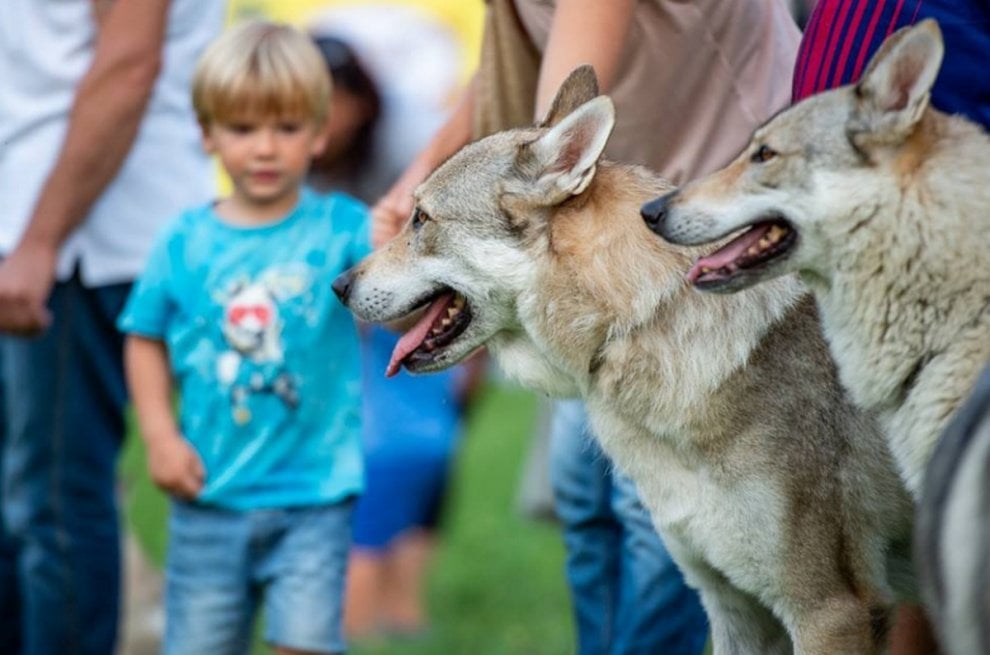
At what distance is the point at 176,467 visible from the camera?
505 centimetres

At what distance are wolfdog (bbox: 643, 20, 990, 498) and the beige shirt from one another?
0.79 m

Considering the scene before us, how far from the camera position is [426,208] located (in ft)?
14.6

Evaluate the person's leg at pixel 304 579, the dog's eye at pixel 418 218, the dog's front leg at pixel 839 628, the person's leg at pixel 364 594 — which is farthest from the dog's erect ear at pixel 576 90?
the person's leg at pixel 364 594

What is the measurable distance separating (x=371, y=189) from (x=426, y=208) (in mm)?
4776

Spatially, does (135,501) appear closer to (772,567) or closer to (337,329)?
(337,329)

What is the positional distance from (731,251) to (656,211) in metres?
0.19

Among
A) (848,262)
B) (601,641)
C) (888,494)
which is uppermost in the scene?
(848,262)

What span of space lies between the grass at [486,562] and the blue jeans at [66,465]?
1.56m

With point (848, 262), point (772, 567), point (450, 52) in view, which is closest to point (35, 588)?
point (772, 567)

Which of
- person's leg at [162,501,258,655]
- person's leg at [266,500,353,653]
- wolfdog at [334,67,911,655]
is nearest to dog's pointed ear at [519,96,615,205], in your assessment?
wolfdog at [334,67,911,655]

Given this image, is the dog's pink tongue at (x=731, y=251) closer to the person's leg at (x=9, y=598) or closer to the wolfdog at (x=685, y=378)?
the wolfdog at (x=685, y=378)

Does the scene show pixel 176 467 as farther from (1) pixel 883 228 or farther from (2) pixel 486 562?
(2) pixel 486 562

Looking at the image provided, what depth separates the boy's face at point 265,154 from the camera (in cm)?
516

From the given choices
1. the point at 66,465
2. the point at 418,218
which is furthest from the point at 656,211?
the point at 66,465
